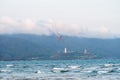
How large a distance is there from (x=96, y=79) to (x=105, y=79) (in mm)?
1563

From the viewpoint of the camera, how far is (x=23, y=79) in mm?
73188

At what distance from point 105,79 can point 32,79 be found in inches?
509

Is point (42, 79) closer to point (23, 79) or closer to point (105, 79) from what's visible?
point (23, 79)

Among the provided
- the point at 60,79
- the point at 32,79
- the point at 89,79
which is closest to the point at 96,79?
the point at 89,79

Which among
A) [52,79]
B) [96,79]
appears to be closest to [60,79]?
[52,79]

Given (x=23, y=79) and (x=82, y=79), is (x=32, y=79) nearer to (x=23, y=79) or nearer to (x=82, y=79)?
(x=23, y=79)

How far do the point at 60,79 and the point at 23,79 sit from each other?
6.77 meters

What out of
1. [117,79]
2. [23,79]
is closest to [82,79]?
[117,79]

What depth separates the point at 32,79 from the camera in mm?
72438

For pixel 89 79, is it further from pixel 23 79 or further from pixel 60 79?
pixel 23 79

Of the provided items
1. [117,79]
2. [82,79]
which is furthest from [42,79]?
[117,79]

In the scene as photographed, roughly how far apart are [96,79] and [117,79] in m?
3.66

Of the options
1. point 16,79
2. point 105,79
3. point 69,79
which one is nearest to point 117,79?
point 105,79

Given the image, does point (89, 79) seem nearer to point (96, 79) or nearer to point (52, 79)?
point (96, 79)
